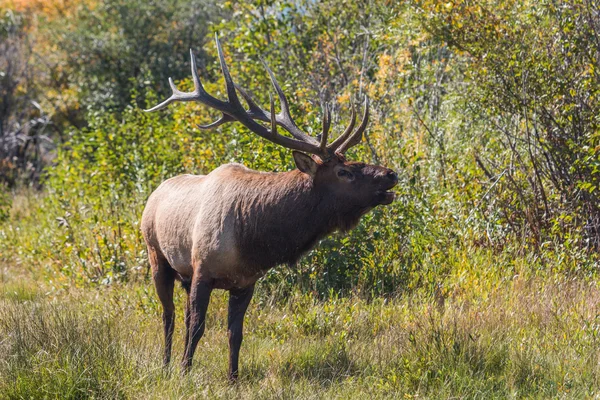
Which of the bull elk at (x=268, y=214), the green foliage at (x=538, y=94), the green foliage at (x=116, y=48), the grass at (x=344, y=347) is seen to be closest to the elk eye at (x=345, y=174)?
the bull elk at (x=268, y=214)

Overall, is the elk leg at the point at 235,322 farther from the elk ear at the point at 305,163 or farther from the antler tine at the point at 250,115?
the antler tine at the point at 250,115

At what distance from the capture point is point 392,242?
7754 millimetres

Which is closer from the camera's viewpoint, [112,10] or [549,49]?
[549,49]

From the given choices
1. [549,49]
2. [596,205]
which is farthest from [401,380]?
[549,49]

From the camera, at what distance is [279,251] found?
18.0 feet

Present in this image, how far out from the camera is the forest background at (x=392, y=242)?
5145 mm

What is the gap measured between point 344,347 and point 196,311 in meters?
1.14

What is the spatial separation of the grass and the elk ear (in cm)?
132

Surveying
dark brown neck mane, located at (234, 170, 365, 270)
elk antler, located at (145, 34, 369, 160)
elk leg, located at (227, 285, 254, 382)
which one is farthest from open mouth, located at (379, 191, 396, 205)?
elk leg, located at (227, 285, 254, 382)

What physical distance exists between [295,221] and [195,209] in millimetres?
784

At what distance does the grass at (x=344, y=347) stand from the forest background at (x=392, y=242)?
2 cm

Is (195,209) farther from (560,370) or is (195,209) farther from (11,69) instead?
(11,69)

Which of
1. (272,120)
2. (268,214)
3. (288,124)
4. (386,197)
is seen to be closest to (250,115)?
(288,124)

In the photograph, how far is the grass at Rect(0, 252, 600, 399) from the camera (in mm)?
4789
